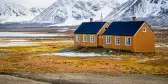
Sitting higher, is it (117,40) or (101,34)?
(101,34)

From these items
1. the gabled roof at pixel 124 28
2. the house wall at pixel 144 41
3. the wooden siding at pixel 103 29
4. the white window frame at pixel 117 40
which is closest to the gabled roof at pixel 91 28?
the wooden siding at pixel 103 29

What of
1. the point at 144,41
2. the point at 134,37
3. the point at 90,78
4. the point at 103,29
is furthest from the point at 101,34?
the point at 90,78

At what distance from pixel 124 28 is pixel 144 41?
4.48 m

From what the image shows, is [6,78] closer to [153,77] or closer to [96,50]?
[153,77]

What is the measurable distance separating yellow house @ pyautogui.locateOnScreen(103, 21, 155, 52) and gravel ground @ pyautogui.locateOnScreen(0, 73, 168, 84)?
23192 millimetres

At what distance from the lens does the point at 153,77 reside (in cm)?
3547

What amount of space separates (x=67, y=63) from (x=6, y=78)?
1359cm

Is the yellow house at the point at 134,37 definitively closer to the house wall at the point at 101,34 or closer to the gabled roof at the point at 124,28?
the gabled roof at the point at 124,28

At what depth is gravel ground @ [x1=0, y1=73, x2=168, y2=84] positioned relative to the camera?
109ft

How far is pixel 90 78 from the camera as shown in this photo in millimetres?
35250

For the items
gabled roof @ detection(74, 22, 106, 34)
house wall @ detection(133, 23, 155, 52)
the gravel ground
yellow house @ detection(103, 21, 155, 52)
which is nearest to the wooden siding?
gabled roof @ detection(74, 22, 106, 34)

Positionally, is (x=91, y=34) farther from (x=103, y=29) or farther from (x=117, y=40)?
(x=117, y=40)

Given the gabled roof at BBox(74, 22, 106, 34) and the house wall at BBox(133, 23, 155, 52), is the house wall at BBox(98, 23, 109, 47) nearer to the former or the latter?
the gabled roof at BBox(74, 22, 106, 34)

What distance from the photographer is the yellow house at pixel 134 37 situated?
5947 cm
